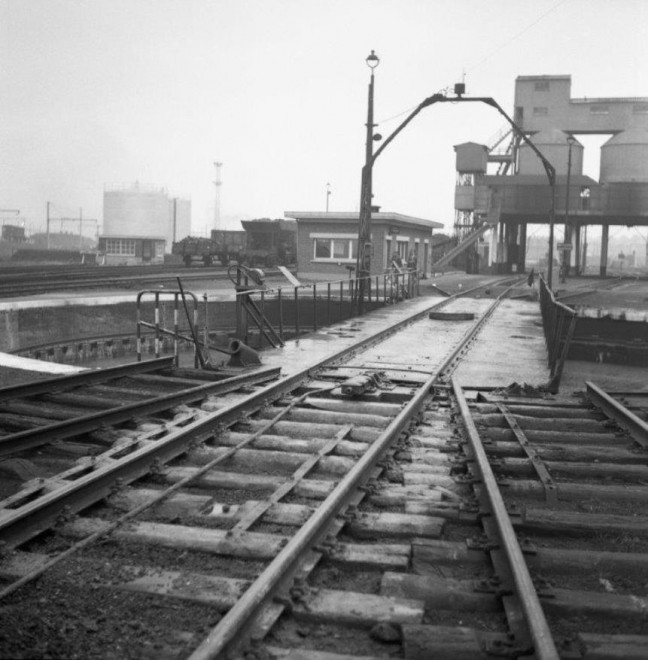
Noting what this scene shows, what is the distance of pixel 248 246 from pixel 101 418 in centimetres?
4777

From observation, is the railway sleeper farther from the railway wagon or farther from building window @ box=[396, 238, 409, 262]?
the railway wagon

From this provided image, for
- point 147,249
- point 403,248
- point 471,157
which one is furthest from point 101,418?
point 471,157

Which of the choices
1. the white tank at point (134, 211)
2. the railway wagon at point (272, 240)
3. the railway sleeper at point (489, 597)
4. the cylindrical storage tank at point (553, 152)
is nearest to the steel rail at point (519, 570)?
the railway sleeper at point (489, 597)

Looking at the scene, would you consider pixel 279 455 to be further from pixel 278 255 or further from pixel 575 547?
pixel 278 255

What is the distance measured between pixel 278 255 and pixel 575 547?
50.8 m

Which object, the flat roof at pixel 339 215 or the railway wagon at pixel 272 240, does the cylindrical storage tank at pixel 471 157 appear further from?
the flat roof at pixel 339 215

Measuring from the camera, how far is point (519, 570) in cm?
448

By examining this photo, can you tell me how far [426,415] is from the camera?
9523 mm

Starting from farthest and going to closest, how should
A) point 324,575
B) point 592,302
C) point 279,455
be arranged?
Answer: point 592,302 < point 279,455 < point 324,575

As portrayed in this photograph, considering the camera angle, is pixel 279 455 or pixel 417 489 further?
pixel 279 455

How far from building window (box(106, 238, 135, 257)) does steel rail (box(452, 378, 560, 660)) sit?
73182 millimetres

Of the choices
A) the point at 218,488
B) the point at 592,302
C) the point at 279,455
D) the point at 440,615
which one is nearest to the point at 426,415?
the point at 279,455

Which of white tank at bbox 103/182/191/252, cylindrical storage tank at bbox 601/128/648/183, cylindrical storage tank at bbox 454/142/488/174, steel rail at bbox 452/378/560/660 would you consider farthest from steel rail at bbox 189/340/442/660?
white tank at bbox 103/182/191/252

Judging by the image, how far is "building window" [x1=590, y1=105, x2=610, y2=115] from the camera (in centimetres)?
6644
